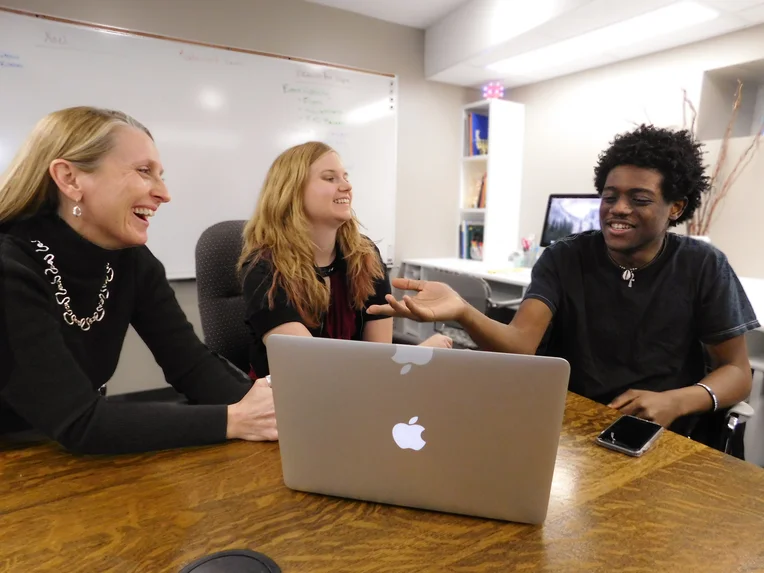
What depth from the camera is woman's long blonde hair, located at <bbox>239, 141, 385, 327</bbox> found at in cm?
142

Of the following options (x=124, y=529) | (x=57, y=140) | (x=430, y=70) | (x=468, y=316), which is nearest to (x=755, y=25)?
(x=430, y=70)

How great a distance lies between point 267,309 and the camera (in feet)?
4.44

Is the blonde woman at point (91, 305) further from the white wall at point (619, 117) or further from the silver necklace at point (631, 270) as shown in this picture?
the white wall at point (619, 117)

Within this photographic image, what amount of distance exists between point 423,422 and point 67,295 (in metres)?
0.76

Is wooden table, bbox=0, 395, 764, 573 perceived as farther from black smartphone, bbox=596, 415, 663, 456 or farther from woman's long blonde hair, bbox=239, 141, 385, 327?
woman's long blonde hair, bbox=239, 141, 385, 327

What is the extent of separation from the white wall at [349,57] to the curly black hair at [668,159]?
219cm

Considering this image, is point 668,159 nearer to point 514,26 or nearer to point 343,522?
point 343,522

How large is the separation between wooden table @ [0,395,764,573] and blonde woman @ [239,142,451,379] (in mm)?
606

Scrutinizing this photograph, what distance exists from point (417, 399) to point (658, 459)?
501 mm

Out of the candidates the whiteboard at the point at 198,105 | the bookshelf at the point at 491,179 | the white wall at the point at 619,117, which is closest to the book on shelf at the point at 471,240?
the bookshelf at the point at 491,179

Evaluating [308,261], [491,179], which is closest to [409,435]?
[308,261]

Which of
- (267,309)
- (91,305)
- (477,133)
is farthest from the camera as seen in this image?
(477,133)

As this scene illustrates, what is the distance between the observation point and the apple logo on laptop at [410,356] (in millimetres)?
615

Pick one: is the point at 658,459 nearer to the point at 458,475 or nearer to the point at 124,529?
the point at 458,475
